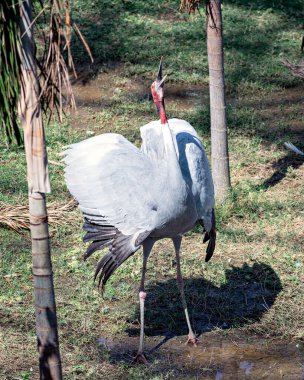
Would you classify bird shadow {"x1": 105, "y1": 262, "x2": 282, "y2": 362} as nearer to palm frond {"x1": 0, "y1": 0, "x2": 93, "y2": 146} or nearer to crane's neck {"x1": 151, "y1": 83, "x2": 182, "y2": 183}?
crane's neck {"x1": 151, "y1": 83, "x2": 182, "y2": 183}

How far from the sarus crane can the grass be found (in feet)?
1.27

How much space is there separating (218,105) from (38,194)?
12.0ft

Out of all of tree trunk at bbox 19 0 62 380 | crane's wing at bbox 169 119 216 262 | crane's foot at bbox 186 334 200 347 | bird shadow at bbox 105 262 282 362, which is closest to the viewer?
tree trunk at bbox 19 0 62 380

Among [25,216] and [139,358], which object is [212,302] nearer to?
[139,358]

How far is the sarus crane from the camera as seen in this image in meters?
5.38

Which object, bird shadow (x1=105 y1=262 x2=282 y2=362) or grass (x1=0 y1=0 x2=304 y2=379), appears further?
bird shadow (x1=105 y1=262 x2=282 y2=362)

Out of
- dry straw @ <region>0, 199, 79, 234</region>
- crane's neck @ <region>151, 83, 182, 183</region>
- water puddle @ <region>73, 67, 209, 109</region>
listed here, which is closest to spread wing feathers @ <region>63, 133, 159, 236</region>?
crane's neck @ <region>151, 83, 182, 183</region>

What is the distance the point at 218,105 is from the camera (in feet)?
24.4

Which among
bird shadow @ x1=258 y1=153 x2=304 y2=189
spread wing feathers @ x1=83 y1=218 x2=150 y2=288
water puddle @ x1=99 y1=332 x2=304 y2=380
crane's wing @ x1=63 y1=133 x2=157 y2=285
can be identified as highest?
crane's wing @ x1=63 y1=133 x2=157 y2=285

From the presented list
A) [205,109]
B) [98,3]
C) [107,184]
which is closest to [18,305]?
[107,184]

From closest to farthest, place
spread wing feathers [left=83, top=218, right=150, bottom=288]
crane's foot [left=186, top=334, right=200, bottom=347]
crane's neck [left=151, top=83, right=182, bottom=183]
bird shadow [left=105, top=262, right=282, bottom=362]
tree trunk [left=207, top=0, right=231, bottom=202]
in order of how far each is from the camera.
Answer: crane's neck [left=151, top=83, right=182, bottom=183] < spread wing feathers [left=83, top=218, right=150, bottom=288] < crane's foot [left=186, top=334, right=200, bottom=347] < bird shadow [left=105, top=262, right=282, bottom=362] < tree trunk [left=207, top=0, right=231, bottom=202]

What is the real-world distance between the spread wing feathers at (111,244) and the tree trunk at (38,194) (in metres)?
1.20

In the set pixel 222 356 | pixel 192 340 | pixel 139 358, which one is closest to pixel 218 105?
pixel 192 340

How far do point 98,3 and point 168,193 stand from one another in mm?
7413
